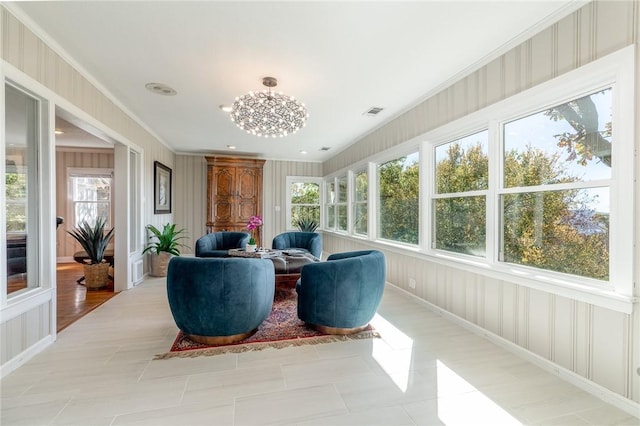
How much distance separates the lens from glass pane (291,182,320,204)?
769 cm

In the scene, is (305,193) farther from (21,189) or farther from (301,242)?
(21,189)

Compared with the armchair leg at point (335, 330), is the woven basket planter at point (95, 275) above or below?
above

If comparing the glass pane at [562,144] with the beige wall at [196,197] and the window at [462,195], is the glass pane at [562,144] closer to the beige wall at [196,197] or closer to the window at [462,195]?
the window at [462,195]

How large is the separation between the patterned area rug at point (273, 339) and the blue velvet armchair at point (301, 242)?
6.52ft

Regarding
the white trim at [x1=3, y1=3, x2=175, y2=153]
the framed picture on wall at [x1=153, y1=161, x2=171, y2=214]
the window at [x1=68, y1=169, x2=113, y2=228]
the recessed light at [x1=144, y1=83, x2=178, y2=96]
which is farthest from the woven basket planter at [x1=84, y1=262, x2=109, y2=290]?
the window at [x1=68, y1=169, x2=113, y2=228]

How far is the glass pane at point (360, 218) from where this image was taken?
5.49 meters

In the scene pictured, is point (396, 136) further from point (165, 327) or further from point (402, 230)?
point (165, 327)

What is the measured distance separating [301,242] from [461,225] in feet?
9.58

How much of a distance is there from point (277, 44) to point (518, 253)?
9.03 ft

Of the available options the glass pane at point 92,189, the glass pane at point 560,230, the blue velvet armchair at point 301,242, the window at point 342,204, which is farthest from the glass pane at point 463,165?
the glass pane at point 92,189

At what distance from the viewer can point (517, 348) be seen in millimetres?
2334

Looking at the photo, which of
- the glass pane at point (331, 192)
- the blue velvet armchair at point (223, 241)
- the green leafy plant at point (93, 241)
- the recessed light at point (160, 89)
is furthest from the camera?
the glass pane at point (331, 192)

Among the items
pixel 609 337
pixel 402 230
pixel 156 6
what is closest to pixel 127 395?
pixel 156 6

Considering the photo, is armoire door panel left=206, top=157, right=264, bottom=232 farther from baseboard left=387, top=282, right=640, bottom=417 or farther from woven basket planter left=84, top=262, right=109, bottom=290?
baseboard left=387, top=282, right=640, bottom=417
